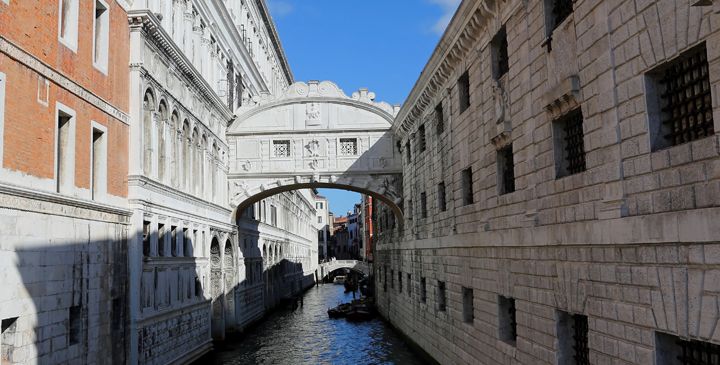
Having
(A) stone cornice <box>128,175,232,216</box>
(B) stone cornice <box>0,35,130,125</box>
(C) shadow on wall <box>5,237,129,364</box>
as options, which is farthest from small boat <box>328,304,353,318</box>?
(B) stone cornice <box>0,35,130,125</box>

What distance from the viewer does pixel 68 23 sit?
12.4 m

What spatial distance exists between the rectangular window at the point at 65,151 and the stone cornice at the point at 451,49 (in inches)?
321

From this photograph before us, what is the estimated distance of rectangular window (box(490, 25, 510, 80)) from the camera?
12.2m

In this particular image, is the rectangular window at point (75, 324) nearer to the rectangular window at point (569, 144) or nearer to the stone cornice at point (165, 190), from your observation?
the stone cornice at point (165, 190)

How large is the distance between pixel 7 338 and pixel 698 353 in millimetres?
9757

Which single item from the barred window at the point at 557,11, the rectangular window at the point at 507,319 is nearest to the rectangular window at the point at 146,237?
the rectangular window at the point at 507,319

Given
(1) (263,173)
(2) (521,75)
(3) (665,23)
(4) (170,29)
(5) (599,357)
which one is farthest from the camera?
(1) (263,173)

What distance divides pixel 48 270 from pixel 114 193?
343 cm

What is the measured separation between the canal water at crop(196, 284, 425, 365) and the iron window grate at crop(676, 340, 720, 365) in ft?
45.8

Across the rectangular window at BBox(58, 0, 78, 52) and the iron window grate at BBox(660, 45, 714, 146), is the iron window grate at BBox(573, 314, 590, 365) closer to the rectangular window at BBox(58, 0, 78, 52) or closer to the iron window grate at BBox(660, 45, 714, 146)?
the iron window grate at BBox(660, 45, 714, 146)

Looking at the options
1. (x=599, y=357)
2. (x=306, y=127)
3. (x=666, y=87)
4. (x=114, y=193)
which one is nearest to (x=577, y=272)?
(x=599, y=357)

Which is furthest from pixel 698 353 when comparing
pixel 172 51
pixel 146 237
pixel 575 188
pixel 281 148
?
pixel 281 148

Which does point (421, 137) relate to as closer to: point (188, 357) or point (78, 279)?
point (188, 357)

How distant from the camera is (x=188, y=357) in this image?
768 inches
